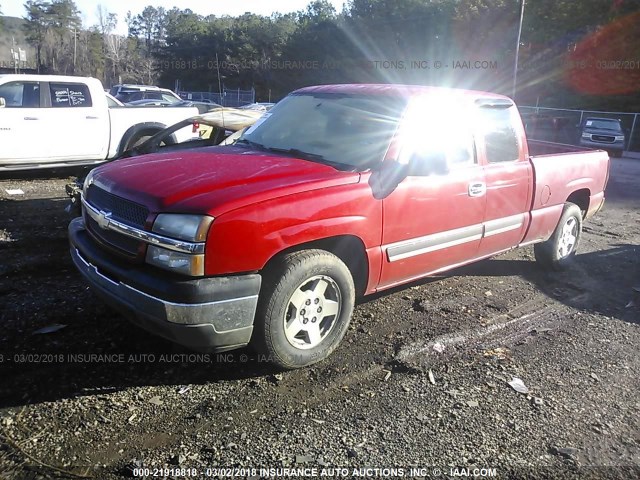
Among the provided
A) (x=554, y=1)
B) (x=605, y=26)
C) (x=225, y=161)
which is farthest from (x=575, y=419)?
(x=554, y=1)

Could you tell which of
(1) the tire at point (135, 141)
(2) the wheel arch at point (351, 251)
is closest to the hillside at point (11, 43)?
(1) the tire at point (135, 141)

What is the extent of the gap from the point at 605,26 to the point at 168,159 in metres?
39.0

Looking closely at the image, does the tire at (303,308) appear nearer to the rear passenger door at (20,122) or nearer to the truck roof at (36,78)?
the rear passenger door at (20,122)

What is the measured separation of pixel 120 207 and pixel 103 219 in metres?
0.16

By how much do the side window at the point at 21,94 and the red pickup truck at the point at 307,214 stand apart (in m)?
6.39

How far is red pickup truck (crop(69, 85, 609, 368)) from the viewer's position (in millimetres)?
2996

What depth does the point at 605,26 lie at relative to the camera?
34.8 m

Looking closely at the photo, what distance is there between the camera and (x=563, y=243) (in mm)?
6004

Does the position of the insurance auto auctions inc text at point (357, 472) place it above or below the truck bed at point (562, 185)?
below

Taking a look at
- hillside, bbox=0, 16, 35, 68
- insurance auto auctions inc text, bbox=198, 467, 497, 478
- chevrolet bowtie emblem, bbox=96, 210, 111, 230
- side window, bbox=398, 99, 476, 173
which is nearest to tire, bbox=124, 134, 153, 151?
chevrolet bowtie emblem, bbox=96, 210, 111, 230

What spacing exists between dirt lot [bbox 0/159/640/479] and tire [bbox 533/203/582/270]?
0.93m

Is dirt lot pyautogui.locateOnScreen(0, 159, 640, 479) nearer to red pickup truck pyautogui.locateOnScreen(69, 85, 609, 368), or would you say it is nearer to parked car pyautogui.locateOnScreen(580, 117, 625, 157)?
red pickup truck pyautogui.locateOnScreen(69, 85, 609, 368)

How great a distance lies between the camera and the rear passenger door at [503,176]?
4.67 metres

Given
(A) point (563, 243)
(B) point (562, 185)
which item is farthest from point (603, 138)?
(B) point (562, 185)
